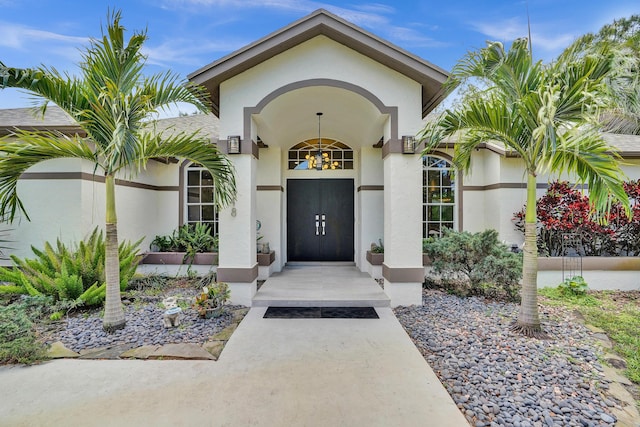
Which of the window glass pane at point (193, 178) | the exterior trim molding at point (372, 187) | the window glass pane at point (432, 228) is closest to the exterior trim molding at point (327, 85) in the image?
the exterior trim molding at point (372, 187)

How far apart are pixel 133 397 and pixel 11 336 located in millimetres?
2156

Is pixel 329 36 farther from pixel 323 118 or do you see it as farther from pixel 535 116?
pixel 535 116

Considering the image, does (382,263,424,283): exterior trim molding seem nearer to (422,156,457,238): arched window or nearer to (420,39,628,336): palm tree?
(420,39,628,336): palm tree

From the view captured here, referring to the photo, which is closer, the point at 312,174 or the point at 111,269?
the point at 111,269

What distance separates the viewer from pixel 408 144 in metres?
A: 5.21

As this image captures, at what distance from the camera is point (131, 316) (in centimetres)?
452

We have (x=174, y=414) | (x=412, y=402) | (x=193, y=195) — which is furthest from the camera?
(x=193, y=195)

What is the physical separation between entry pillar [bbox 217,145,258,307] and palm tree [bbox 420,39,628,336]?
10.2 feet

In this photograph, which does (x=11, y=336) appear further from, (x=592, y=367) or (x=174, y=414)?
(x=592, y=367)

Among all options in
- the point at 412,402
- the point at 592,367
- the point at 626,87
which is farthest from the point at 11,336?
the point at 626,87

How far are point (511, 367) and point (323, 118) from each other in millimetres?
5652

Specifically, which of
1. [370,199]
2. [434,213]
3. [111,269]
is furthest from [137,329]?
[434,213]

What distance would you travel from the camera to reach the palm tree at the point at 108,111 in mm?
3605

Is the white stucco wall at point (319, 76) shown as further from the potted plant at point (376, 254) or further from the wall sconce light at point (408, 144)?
the potted plant at point (376, 254)
